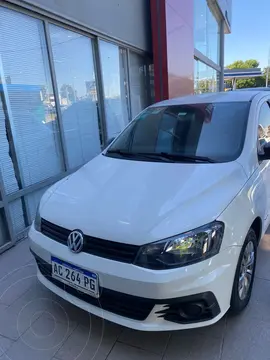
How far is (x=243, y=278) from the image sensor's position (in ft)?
6.65

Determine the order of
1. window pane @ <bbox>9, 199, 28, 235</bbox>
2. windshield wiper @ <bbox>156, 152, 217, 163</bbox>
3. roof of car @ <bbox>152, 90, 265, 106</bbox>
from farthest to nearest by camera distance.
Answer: window pane @ <bbox>9, 199, 28, 235</bbox>
roof of car @ <bbox>152, 90, 265, 106</bbox>
windshield wiper @ <bbox>156, 152, 217, 163</bbox>

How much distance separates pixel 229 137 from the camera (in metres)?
2.42

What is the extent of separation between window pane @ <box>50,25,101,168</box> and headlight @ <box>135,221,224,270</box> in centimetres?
318

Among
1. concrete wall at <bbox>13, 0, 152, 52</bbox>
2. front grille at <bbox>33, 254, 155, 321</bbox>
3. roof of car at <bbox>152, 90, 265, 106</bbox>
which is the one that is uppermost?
concrete wall at <bbox>13, 0, 152, 52</bbox>

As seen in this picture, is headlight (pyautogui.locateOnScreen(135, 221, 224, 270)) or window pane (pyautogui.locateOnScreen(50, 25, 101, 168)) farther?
window pane (pyautogui.locateOnScreen(50, 25, 101, 168))

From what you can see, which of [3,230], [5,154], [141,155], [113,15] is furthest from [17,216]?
[113,15]

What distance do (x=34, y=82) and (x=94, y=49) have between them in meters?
1.84

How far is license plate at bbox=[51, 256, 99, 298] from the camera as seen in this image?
172 centimetres

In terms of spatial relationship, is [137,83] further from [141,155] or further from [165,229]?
[165,229]

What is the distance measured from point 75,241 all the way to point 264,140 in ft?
6.32

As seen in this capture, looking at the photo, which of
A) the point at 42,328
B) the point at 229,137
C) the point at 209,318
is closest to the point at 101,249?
the point at 209,318

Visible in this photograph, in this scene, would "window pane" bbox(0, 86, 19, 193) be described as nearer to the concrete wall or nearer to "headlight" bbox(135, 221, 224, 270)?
the concrete wall

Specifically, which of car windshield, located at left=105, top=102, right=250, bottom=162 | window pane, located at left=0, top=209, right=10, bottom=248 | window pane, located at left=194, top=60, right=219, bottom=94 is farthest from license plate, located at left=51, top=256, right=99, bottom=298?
window pane, located at left=194, top=60, right=219, bottom=94

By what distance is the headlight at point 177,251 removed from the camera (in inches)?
63.3
